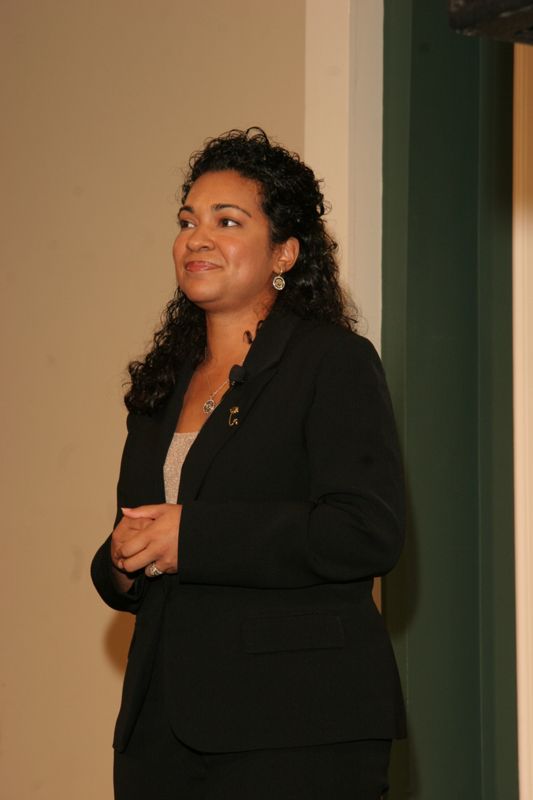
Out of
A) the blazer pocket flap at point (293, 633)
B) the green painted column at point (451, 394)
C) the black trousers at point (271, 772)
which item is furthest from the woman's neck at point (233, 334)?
the green painted column at point (451, 394)

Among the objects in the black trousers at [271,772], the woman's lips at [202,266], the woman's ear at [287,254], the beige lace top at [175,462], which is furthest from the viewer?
the woman's ear at [287,254]

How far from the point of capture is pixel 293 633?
1805 millimetres

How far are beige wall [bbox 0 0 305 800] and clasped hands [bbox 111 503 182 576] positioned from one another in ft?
5.99

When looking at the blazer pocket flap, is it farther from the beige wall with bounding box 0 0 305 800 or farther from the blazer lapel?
the beige wall with bounding box 0 0 305 800

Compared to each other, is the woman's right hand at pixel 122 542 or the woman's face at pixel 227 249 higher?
the woman's face at pixel 227 249

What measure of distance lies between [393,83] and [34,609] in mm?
2018

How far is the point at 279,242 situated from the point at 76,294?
1.69m

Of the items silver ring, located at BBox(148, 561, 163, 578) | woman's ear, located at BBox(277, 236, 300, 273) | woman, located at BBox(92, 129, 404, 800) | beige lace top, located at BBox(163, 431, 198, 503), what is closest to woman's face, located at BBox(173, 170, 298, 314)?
woman's ear, located at BBox(277, 236, 300, 273)

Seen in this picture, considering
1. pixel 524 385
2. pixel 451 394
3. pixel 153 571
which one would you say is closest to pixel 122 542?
pixel 153 571

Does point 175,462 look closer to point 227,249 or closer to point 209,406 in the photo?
point 209,406

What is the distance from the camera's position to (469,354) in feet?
9.59

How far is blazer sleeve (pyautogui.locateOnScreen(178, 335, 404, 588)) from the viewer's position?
180cm

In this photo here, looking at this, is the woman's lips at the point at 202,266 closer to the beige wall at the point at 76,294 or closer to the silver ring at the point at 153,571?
the silver ring at the point at 153,571

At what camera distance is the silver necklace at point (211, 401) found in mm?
2121
